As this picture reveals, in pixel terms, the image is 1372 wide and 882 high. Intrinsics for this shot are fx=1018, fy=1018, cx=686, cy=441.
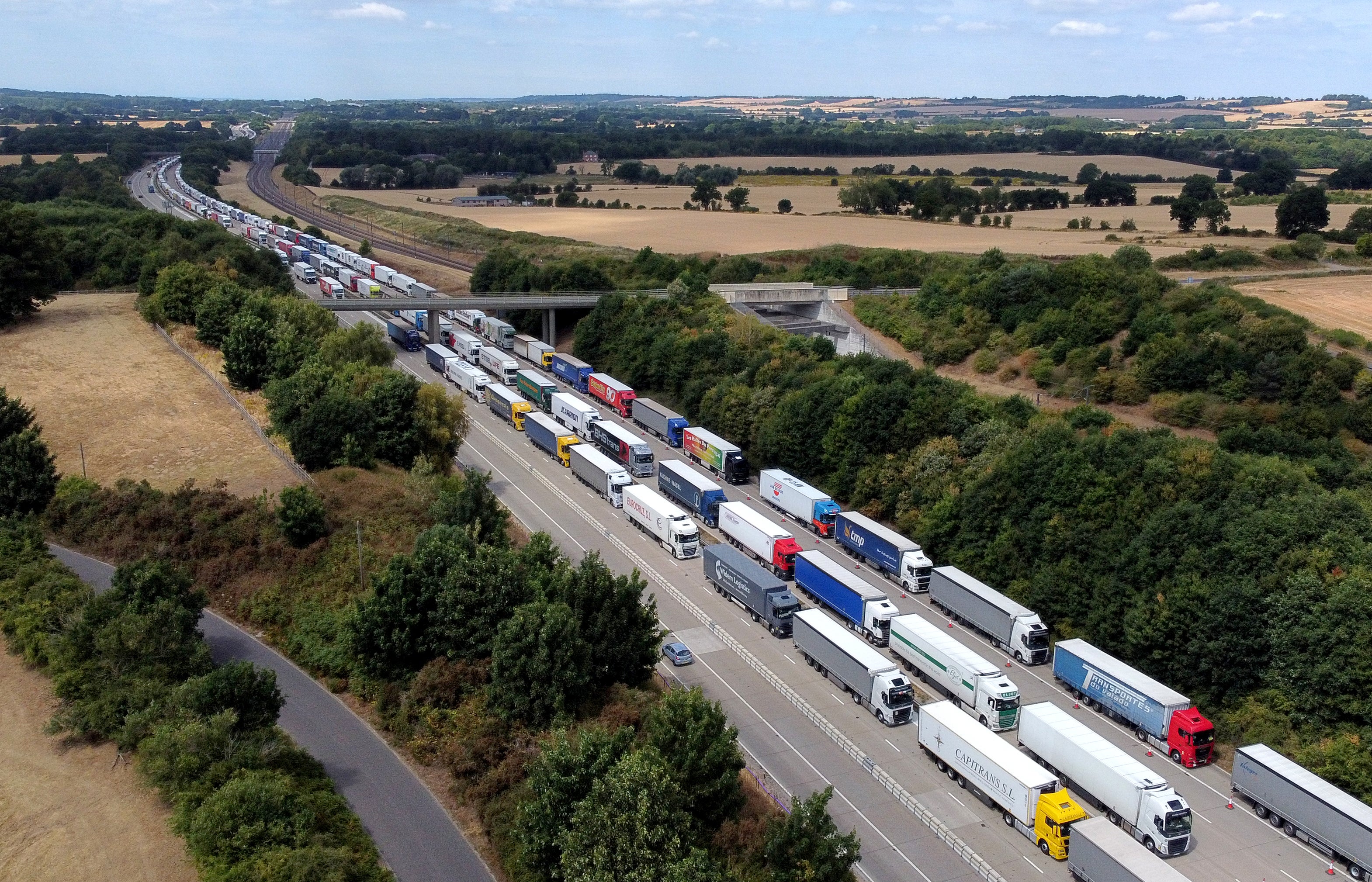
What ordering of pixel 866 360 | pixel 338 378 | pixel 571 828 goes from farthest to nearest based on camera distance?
pixel 866 360
pixel 338 378
pixel 571 828

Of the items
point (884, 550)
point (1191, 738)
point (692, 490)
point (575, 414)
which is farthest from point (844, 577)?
point (575, 414)

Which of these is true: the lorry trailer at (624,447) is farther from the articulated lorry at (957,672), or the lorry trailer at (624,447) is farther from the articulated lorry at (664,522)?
the articulated lorry at (957,672)

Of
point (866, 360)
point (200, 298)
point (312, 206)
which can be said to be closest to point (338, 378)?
point (200, 298)

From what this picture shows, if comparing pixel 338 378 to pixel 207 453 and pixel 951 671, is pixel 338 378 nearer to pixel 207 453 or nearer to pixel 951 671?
pixel 207 453

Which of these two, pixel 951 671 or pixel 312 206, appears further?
pixel 312 206

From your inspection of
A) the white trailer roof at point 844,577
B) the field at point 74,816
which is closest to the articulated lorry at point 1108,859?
the white trailer roof at point 844,577

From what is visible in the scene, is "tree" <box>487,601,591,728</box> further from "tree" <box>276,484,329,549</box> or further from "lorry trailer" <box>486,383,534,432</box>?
"lorry trailer" <box>486,383,534,432</box>

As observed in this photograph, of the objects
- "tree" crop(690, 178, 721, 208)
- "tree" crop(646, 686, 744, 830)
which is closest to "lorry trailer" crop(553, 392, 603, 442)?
"tree" crop(646, 686, 744, 830)
